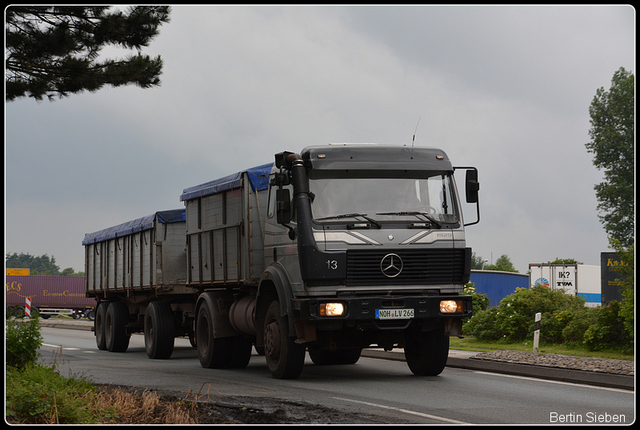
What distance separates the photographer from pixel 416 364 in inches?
509

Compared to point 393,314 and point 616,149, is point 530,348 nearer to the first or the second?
point 393,314

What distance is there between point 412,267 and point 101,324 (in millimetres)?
12576

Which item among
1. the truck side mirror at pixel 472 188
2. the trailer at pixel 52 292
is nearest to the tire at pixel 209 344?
the truck side mirror at pixel 472 188

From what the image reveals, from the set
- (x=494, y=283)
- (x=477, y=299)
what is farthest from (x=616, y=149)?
(x=477, y=299)

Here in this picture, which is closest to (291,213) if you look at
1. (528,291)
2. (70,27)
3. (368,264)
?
(368,264)

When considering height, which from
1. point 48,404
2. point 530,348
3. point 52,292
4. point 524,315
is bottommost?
A: point 52,292

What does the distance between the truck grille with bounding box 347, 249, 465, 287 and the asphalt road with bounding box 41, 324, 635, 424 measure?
150 centimetres

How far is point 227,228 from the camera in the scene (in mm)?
14070

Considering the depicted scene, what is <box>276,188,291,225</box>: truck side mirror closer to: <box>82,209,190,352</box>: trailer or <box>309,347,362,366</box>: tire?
<box>309,347,362,366</box>: tire

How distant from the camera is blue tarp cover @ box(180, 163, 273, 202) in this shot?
13.2 metres

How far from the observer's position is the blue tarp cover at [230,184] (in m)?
13.2

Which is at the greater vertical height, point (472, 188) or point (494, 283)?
point (472, 188)

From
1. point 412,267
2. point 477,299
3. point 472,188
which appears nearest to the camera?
point 412,267

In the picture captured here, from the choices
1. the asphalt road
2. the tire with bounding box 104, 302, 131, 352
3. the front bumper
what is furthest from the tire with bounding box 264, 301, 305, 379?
the tire with bounding box 104, 302, 131, 352
